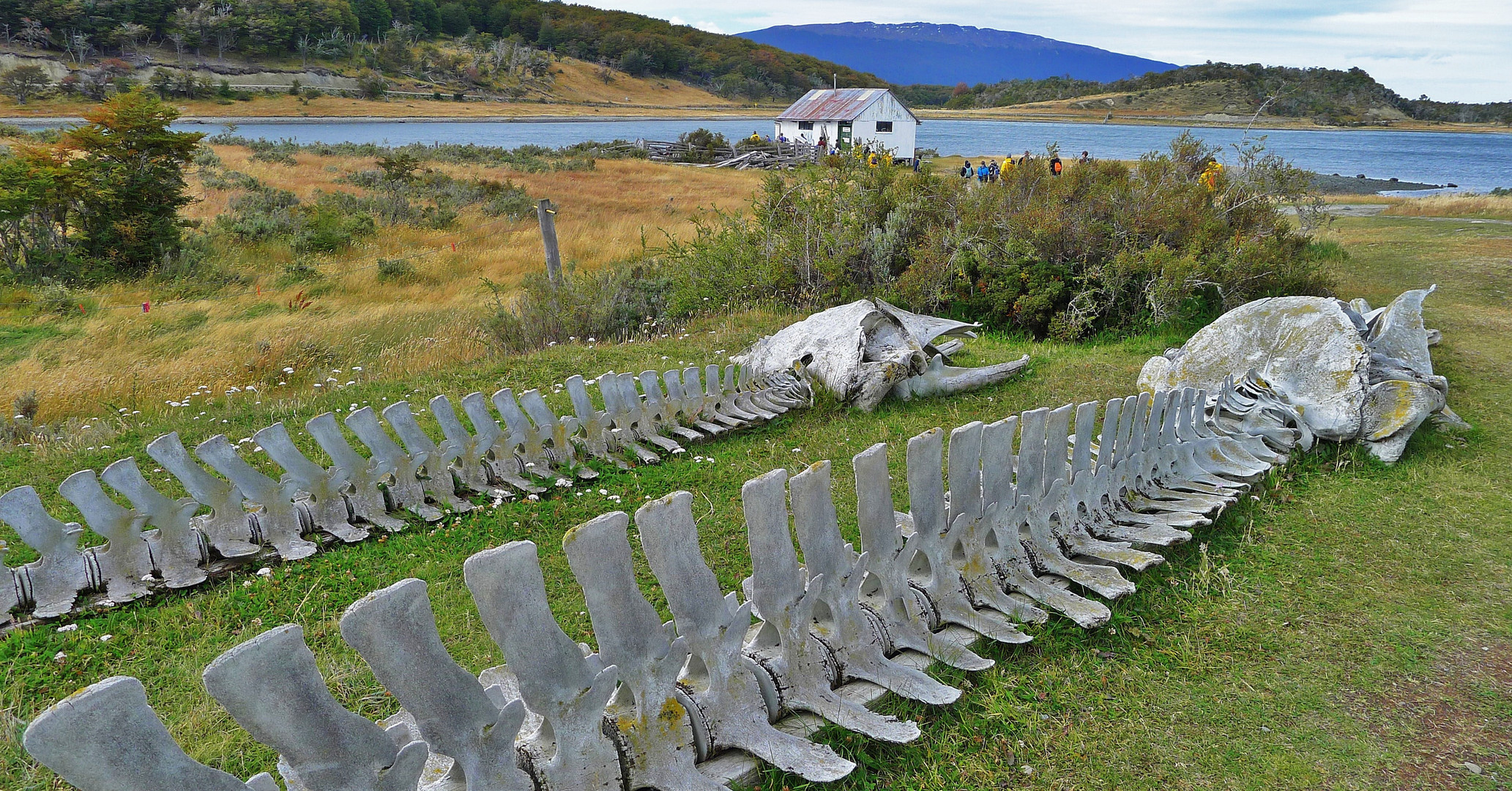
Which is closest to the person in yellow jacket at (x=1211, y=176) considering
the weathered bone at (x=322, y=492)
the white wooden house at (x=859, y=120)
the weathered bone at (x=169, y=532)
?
the weathered bone at (x=322, y=492)

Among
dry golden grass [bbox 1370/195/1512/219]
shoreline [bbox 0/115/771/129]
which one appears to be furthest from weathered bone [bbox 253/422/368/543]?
shoreline [bbox 0/115/771/129]

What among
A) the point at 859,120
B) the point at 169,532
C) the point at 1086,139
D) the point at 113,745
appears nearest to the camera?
the point at 113,745

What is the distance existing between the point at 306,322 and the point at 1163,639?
453 inches

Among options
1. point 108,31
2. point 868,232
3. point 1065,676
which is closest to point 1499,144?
point 868,232

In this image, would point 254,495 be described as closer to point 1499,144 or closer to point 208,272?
point 208,272

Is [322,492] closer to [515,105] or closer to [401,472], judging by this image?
[401,472]

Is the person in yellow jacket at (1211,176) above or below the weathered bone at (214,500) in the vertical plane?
above

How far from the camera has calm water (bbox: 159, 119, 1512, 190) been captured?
54375 millimetres

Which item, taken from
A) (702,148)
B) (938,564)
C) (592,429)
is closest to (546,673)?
(938,564)

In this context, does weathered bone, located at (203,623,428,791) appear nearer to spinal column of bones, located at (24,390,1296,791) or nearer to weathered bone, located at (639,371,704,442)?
spinal column of bones, located at (24,390,1296,791)

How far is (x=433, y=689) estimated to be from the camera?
1.97 metres

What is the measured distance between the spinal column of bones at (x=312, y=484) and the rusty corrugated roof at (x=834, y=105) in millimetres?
46810

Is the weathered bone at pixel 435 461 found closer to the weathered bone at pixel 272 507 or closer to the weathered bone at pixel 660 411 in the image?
the weathered bone at pixel 272 507

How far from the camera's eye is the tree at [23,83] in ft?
187
